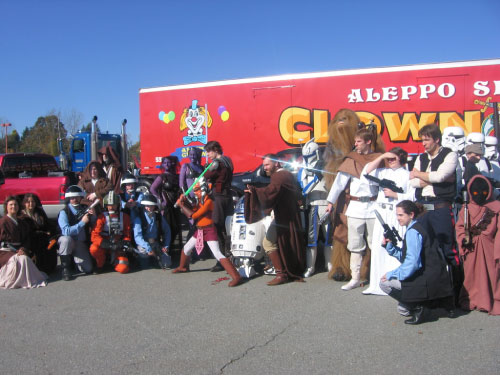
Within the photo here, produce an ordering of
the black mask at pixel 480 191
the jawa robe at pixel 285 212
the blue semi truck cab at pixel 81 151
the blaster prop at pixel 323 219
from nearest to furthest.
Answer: the black mask at pixel 480 191
the jawa robe at pixel 285 212
the blaster prop at pixel 323 219
the blue semi truck cab at pixel 81 151

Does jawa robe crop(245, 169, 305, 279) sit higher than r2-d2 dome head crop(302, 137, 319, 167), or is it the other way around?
r2-d2 dome head crop(302, 137, 319, 167)

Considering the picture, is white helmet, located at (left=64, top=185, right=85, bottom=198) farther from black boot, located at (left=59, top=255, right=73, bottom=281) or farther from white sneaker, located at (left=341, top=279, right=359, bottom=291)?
white sneaker, located at (left=341, top=279, right=359, bottom=291)

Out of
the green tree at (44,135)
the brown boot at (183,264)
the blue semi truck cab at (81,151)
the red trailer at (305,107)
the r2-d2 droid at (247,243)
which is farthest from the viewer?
the green tree at (44,135)

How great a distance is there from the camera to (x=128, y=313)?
189 inches

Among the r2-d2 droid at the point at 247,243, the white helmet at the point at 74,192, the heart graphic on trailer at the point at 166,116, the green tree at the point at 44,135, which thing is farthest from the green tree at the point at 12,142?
the r2-d2 droid at the point at 247,243

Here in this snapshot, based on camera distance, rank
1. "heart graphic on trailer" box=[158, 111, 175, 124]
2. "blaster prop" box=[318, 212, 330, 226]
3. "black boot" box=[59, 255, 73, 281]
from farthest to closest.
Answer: "heart graphic on trailer" box=[158, 111, 175, 124], "black boot" box=[59, 255, 73, 281], "blaster prop" box=[318, 212, 330, 226]

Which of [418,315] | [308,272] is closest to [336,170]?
[308,272]

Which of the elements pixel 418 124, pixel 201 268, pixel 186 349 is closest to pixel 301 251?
pixel 201 268

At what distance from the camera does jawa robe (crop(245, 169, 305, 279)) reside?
18.2 ft

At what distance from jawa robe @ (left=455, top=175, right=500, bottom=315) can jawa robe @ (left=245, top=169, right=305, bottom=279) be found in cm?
200

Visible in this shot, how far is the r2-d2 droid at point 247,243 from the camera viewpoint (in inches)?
238

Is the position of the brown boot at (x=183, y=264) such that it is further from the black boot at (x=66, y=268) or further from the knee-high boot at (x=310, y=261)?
the knee-high boot at (x=310, y=261)

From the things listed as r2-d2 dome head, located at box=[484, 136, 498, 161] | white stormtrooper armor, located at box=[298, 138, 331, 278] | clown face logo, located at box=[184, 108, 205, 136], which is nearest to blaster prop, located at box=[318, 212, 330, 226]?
white stormtrooper armor, located at box=[298, 138, 331, 278]

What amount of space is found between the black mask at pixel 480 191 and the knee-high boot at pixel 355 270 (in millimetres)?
1432
